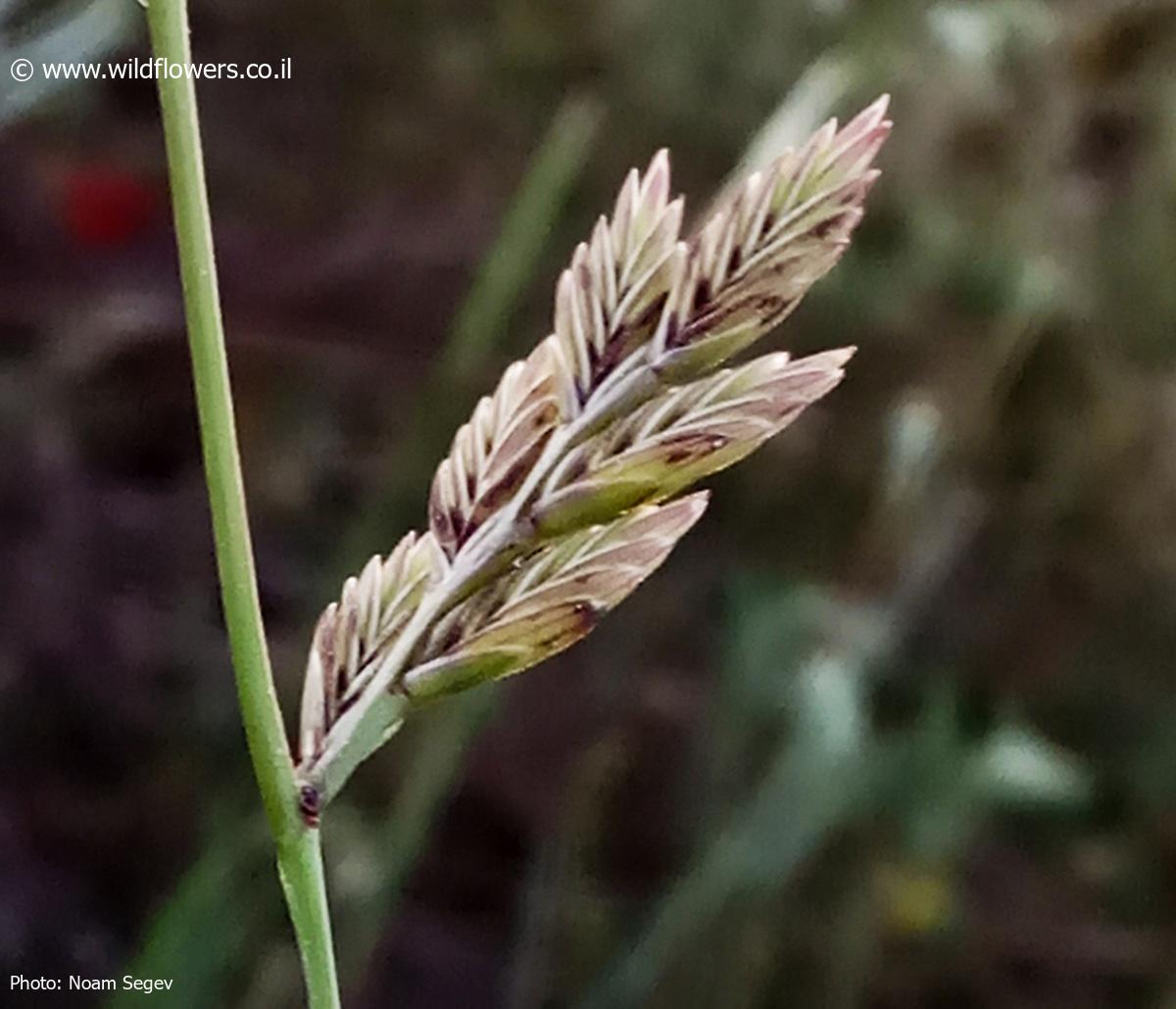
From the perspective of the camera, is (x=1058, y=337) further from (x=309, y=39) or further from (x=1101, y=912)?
(x=309, y=39)

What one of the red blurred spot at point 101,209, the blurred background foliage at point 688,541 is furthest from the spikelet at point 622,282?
the red blurred spot at point 101,209

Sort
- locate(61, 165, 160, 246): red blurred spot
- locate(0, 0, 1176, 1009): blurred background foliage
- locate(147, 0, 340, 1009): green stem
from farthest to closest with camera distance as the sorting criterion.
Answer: locate(61, 165, 160, 246): red blurred spot → locate(0, 0, 1176, 1009): blurred background foliage → locate(147, 0, 340, 1009): green stem

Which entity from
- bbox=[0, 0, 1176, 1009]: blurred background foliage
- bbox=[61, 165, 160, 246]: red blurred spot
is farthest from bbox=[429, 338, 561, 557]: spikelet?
bbox=[61, 165, 160, 246]: red blurred spot

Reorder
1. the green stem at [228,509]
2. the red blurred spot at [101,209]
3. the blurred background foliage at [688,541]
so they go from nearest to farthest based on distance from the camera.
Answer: the green stem at [228,509] < the blurred background foliage at [688,541] < the red blurred spot at [101,209]

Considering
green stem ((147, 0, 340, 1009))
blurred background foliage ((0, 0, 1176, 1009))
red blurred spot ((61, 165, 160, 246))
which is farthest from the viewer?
red blurred spot ((61, 165, 160, 246))

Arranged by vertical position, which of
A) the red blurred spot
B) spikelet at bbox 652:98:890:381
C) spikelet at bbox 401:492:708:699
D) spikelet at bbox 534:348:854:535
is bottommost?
spikelet at bbox 401:492:708:699

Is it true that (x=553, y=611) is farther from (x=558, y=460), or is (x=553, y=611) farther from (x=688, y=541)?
(x=688, y=541)

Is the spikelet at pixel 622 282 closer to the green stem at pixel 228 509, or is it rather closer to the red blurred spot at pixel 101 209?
Answer: the green stem at pixel 228 509

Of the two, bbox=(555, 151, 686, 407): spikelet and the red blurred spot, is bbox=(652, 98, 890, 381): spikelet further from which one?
the red blurred spot
